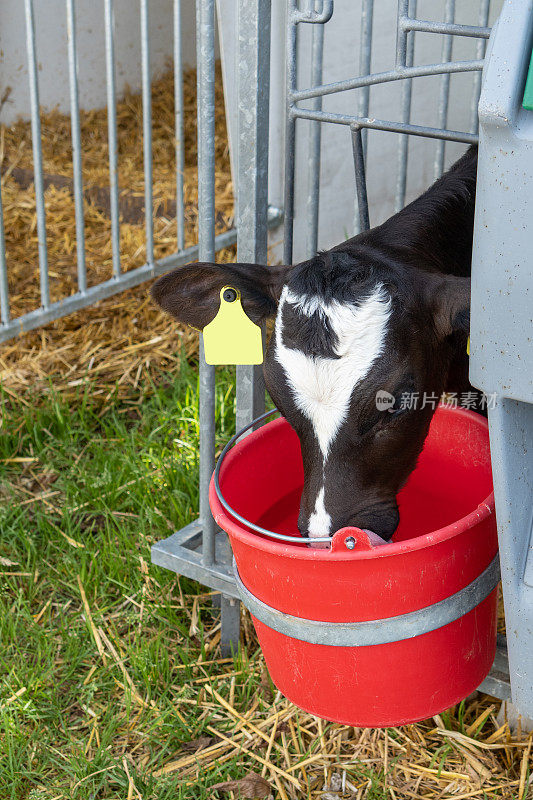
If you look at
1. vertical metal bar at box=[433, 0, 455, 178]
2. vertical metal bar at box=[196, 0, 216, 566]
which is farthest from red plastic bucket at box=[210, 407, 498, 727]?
vertical metal bar at box=[433, 0, 455, 178]

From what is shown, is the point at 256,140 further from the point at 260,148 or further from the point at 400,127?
the point at 400,127

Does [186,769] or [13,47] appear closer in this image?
[186,769]

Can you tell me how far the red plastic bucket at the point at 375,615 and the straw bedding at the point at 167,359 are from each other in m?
0.34

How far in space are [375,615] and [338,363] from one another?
0.58 metres

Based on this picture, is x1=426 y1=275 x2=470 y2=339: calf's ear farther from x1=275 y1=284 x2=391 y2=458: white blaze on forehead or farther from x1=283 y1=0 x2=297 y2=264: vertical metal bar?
x1=283 y1=0 x2=297 y2=264: vertical metal bar

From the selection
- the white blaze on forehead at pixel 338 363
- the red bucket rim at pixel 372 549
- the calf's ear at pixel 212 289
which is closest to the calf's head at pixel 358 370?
the white blaze on forehead at pixel 338 363

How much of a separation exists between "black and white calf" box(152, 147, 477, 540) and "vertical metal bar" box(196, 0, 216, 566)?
16 centimetres

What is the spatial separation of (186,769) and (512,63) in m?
1.88


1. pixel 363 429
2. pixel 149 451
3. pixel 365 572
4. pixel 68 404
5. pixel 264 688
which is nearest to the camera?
pixel 365 572

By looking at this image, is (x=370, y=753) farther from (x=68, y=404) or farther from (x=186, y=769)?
(x=68, y=404)

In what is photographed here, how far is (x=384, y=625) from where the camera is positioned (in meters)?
1.97

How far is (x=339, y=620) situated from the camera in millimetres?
Result: 1976

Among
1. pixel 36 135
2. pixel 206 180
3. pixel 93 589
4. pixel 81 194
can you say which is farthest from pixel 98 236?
pixel 206 180

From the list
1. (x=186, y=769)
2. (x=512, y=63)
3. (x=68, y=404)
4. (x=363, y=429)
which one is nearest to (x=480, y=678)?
(x=363, y=429)
